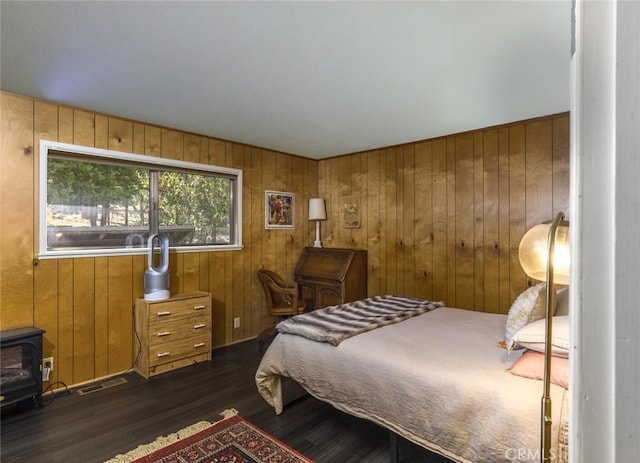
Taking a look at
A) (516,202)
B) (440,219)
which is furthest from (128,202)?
(516,202)

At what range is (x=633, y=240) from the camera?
1.22 feet

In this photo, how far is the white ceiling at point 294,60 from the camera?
171cm

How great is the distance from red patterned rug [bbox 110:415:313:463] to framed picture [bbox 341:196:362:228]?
2.93 m

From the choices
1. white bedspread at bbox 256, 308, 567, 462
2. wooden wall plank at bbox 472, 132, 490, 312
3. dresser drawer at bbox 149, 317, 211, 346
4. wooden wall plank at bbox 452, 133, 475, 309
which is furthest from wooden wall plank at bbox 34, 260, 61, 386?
wooden wall plank at bbox 472, 132, 490, 312

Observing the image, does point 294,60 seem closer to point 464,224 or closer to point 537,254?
point 537,254

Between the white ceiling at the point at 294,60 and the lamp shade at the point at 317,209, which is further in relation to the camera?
the lamp shade at the point at 317,209

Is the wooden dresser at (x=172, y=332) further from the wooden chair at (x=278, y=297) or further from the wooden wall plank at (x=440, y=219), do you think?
the wooden wall plank at (x=440, y=219)

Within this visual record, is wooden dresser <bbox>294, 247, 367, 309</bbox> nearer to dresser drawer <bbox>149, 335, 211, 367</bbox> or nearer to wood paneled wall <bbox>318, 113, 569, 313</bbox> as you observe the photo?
wood paneled wall <bbox>318, 113, 569, 313</bbox>

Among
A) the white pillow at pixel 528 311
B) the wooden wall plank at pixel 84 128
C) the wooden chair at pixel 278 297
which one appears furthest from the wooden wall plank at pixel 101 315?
→ the white pillow at pixel 528 311

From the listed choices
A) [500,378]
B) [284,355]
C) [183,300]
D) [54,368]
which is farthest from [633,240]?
[54,368]

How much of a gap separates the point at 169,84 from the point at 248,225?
2036 mm

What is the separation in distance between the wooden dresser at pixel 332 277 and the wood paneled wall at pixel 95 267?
1.95ft

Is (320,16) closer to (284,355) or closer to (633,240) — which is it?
(633,240)

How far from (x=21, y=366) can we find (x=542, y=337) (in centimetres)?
341
